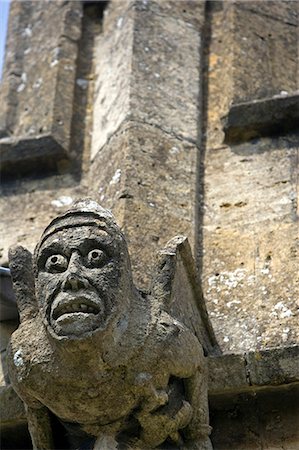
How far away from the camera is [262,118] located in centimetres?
594

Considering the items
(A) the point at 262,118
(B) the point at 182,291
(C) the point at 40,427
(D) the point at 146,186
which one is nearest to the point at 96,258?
(B) the point at 182,291

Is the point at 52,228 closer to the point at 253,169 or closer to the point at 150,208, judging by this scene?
the point at 150,208

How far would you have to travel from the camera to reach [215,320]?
5.24 m

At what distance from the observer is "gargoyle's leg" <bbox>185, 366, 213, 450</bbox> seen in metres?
4.57

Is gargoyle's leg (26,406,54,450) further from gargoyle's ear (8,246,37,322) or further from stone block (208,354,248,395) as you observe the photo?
stone block (208,354,248,395)

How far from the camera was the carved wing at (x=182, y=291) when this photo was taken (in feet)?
15.2

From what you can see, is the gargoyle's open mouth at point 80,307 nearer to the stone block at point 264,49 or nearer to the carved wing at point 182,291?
the carved wing at point 182,291

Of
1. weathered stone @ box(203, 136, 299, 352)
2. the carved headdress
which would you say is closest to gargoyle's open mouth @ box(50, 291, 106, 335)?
the carved headdress

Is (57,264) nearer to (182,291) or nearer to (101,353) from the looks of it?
(101,353)

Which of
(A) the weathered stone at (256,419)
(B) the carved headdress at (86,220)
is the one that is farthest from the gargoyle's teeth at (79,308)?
(A) the weathered stone at (256,419)

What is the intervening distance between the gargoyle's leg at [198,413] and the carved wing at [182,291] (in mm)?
249

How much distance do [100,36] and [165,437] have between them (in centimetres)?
292

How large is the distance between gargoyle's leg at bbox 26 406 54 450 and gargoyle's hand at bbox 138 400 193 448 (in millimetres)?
361

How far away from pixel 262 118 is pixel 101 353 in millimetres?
1983
